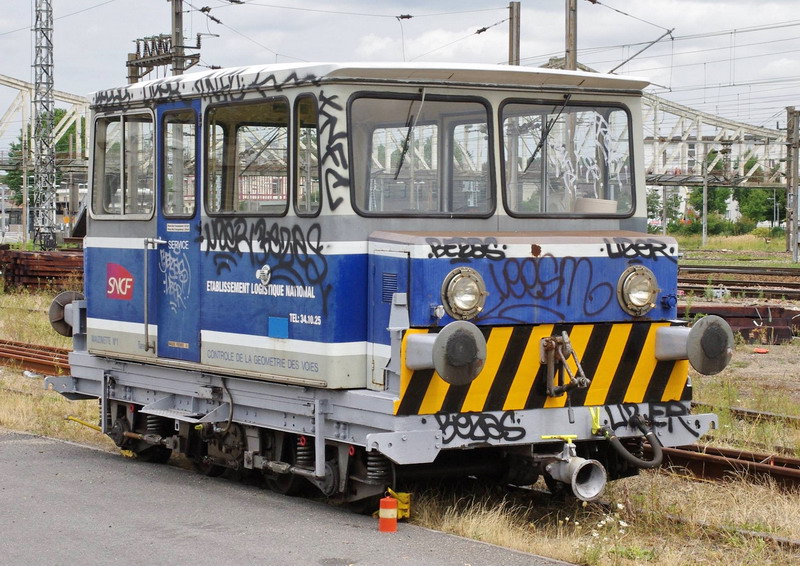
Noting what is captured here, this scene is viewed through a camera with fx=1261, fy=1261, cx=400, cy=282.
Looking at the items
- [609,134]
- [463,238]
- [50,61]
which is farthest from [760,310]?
[50,61]

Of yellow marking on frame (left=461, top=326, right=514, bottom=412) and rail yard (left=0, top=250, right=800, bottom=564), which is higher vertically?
yellow marking on frame (left=461, top=326, right=514, bottom=412)

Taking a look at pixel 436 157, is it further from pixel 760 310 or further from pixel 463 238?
pixel 760 310

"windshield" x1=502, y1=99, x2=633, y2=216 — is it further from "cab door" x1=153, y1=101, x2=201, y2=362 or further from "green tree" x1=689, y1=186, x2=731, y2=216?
"green tree" x1=689, y1=186, x2=731, y2=216

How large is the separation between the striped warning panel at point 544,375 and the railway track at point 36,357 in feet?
29.2

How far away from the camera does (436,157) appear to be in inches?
327

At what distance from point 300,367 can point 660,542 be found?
2537 millimetres

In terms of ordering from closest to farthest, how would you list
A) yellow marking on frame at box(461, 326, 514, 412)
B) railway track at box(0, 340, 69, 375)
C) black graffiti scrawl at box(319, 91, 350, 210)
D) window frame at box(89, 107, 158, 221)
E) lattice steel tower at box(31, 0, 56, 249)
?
1. yellow marking on frame at box(461, 326, 514, 412)
2. black graffiti scrawl at box(319, 91, 350, 210)
3. window frame at box(89, 107, 158, 221)
4. railway track at box(0, 340, 69, 375)
5. lattice steel tower at box(31, 0, 56, 249)

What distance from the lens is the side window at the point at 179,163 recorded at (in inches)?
364

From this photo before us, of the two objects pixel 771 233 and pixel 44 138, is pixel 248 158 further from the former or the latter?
pixel 771 233

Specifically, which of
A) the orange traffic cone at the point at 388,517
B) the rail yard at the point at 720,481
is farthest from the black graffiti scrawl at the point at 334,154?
the rail yard at the point at 720,481

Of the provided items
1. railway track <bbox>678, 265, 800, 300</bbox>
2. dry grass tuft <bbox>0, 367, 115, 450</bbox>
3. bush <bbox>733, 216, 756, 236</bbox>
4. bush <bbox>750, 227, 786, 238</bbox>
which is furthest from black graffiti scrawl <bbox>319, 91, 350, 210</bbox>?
bush <bbox>733, 216, 756, 236</bbox>

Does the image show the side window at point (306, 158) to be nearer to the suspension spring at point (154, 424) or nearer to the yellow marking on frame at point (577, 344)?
the yellow marking on frame at point (577, 344)

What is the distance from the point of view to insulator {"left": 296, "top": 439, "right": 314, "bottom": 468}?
8.63 m

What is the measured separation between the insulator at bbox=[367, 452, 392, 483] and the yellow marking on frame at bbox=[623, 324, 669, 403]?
1.68 meters
